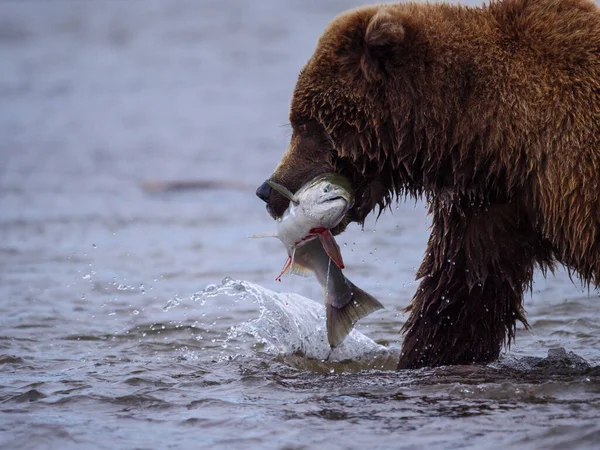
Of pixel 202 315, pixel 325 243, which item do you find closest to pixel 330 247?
pixel 325 243

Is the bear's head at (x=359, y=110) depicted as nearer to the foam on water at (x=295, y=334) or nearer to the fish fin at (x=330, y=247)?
the fish fin at (x=330, y=247)

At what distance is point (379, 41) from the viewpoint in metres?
4.55

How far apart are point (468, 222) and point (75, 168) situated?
8208 mm

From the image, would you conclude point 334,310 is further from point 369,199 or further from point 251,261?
point 251,261

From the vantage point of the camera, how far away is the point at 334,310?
5137 mm

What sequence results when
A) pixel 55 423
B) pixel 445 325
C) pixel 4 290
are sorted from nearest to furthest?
pixel 55 423 → pixel 445 325 → pixel 4 290

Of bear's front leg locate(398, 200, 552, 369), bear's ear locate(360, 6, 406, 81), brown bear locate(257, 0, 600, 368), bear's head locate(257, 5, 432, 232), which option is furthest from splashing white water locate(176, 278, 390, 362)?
bear's ear locate(360, 6, 406, 81)

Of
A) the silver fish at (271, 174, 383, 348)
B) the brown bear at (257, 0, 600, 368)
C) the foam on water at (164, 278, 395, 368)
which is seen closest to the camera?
the brown bear at (257, 0, 600, 368)

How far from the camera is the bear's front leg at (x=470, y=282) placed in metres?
4.82

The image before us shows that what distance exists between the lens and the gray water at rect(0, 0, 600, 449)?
424 cm

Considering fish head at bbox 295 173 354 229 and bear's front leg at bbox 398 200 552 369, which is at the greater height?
fish head at bbox 295 173 354 229

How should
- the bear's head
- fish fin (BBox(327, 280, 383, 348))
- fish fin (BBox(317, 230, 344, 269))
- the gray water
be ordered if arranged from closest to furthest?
the gray water < the bear's head < fish fin (BBox(317, 230, 344, 269)) < fish fin (BBox(327, 280, 383, 348))

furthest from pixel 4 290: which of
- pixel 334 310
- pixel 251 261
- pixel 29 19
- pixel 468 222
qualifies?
pixel 29 19

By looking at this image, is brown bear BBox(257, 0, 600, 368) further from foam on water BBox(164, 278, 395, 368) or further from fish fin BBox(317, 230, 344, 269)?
foam on water BBox(164, 278, 395, 368)
